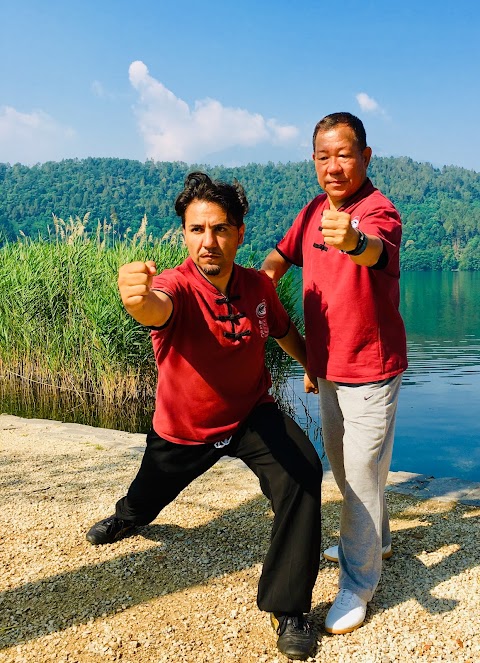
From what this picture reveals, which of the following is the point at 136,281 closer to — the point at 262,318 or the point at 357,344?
the point at 262,318

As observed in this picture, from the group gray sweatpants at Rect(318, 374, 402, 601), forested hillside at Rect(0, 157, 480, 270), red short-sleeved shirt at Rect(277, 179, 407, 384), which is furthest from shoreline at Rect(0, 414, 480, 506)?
forested hillside at Rect(0, 157, 480, 270)

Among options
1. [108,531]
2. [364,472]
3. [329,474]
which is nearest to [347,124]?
[364,472]

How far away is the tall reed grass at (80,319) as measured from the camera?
8602 mm

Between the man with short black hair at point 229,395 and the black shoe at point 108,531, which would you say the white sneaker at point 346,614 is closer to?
the man with short black hair at point 229,395

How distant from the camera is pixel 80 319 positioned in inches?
364

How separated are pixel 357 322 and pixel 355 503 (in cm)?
80

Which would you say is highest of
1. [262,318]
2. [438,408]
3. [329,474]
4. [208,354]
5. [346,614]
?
[262,318]

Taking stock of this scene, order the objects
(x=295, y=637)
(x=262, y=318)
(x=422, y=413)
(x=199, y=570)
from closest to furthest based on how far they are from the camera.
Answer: (x=295, y=637) < (x=262, y=318) < (x=199, y=570) < (x=422, y=413)

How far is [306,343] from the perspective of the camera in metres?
3.15

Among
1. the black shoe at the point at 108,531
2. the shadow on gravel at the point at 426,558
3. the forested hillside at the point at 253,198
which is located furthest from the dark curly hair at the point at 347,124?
the forested hillside at the point at 253,198

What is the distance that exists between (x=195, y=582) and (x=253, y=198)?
68.1 m

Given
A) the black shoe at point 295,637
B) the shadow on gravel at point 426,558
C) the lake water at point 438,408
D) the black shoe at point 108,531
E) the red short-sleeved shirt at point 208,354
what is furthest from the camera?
the lake water at point 438,408

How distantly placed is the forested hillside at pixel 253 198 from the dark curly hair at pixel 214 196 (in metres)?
38.2

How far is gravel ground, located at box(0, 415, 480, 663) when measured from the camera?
2.76 meters
